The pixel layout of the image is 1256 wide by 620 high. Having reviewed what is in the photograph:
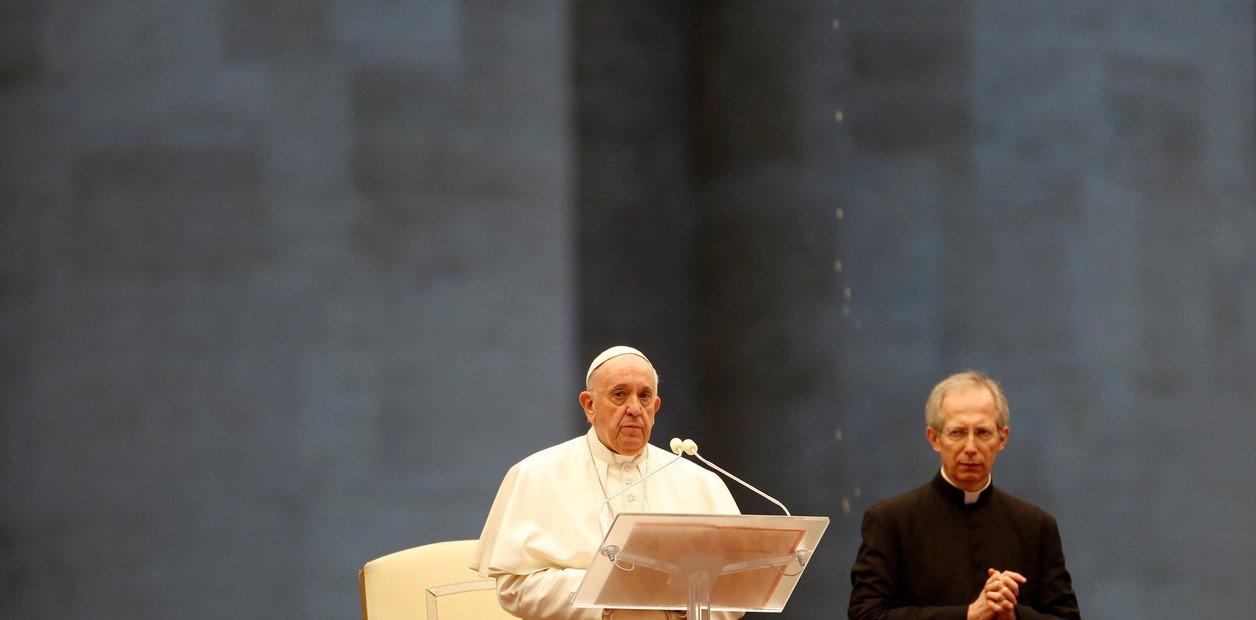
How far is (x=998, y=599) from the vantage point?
3.69 meters

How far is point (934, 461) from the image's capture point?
242 inches

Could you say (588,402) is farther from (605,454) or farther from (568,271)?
(568,271)

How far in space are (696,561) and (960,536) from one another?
3.35ft

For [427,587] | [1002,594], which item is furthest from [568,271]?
[1002,594]

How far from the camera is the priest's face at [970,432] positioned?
3.95 metres

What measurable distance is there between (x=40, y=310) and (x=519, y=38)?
2200mm

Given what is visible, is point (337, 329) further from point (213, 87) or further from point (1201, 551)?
point (1201, 551)

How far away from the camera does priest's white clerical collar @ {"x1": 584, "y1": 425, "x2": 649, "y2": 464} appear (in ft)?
13.9

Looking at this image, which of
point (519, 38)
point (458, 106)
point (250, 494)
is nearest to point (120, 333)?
point (250, 494)

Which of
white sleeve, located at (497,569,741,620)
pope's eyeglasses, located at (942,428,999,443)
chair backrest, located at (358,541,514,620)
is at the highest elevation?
pope's eyeglasses, located at (942,428,999,443)

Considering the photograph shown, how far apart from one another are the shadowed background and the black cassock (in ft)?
6.28

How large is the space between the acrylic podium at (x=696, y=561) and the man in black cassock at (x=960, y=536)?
0.58 m

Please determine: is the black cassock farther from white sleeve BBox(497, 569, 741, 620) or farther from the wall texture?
the wall texture

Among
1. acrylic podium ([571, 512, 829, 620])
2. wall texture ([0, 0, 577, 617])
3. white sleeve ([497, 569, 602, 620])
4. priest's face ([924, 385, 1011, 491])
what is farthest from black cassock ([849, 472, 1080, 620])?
wall texture ([0, 0, 577, 617])
